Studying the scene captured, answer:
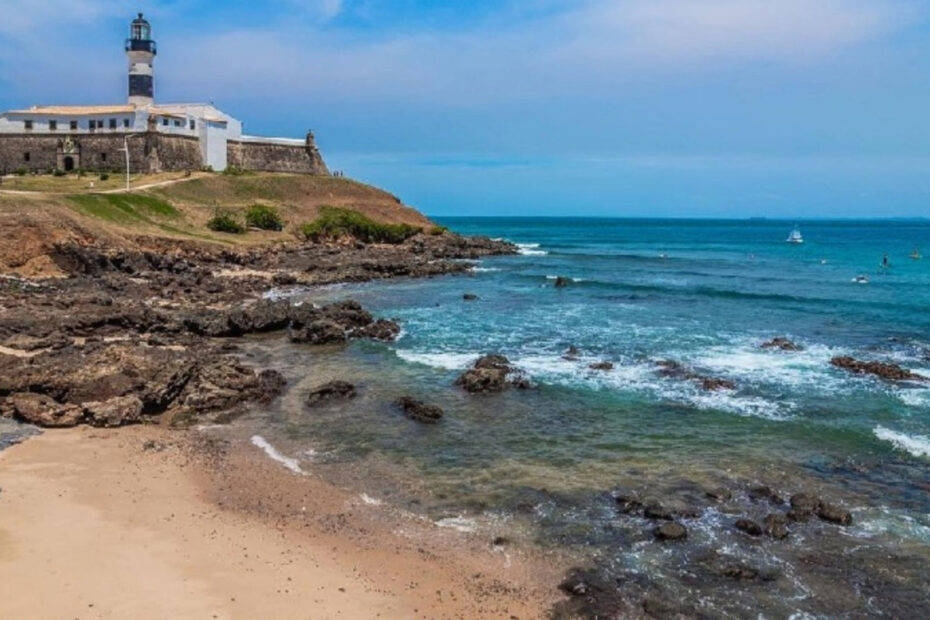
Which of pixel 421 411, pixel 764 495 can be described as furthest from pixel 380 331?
pixel 764 495

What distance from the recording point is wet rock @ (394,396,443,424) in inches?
793

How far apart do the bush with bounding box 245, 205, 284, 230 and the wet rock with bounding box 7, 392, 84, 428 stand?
1943 inches

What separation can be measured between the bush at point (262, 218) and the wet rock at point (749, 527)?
193ft

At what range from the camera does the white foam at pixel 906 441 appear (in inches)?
723

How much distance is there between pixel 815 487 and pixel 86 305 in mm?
26995

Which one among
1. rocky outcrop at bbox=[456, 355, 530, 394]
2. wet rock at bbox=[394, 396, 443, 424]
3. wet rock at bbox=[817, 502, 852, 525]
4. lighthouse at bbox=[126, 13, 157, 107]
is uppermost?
lighthouse at bbox=[126, 13, 157, 107]

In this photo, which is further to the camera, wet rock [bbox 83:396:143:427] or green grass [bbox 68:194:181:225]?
green grass [bbox 68:194:181:225]

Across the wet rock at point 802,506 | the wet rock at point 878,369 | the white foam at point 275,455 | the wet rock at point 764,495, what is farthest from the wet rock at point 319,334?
the wet rock at point 802,506

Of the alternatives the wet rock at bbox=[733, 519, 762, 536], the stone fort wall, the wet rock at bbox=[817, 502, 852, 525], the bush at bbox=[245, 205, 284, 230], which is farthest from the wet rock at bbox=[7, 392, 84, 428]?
the stone fort wall

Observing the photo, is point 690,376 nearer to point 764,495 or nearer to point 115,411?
point 764,495

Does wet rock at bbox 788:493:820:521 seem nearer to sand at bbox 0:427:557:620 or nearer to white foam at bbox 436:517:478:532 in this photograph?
sand at bbox 0:427:557:620

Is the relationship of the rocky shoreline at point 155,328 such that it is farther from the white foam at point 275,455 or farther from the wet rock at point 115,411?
the white foam at point 275,455

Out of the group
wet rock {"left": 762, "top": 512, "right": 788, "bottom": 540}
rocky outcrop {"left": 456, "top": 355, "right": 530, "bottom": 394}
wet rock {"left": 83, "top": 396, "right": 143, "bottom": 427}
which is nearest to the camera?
wet rock {"left": 762, "top": 512, "right": 788, "bottom": 540}

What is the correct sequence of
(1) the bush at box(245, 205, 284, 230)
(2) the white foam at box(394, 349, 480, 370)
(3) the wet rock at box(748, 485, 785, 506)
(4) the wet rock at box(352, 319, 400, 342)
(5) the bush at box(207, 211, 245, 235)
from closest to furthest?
1. (3) the wet rock at box(748, 485, 785, 506)
2. (2) the white foam at box(394, 349, 480, 370)
3. (4) the wet rock at box(352, 319, 400, 342)
4. (5) the bush at box(207, 211, 245, 235)
5. (1) the bush at box(245, 205, 284, 230)
